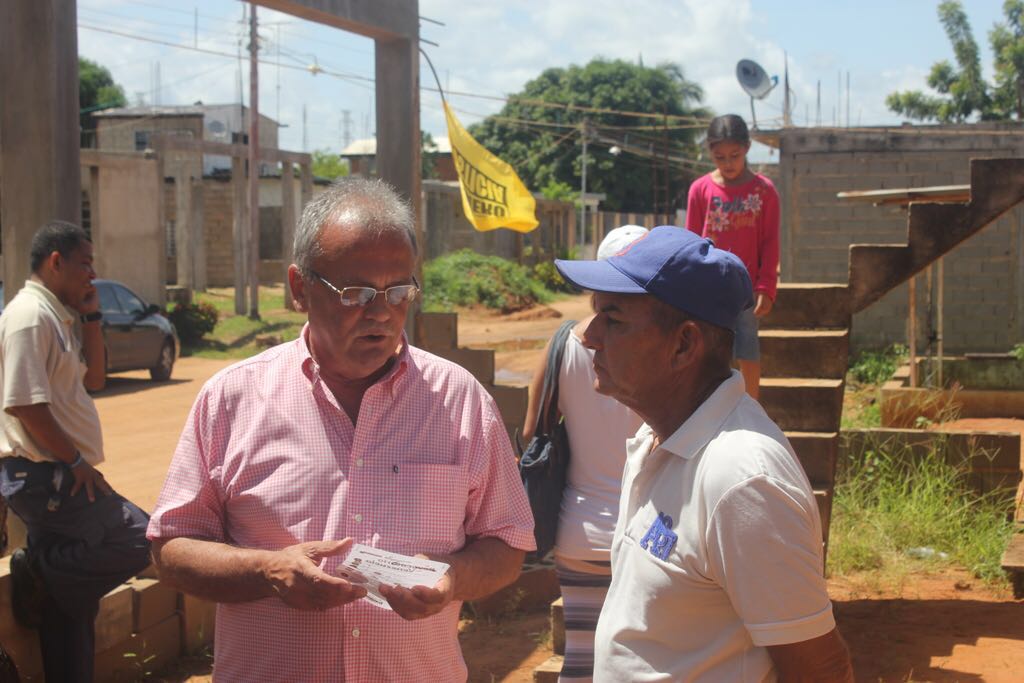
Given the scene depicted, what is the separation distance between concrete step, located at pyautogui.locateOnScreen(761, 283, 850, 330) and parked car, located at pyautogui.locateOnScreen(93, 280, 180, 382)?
10468 millimetres

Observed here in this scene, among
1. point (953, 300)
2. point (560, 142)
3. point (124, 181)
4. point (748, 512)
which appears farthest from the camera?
point (560, 142)

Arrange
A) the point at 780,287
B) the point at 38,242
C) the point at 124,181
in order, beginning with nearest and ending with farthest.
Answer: the point at 38,242 < the point at 780,287 < the point at 124,181

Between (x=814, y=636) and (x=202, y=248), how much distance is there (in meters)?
28.6

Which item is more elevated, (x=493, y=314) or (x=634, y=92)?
(x=634, y=92)

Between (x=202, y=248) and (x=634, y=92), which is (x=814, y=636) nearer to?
(x=202, y=248)

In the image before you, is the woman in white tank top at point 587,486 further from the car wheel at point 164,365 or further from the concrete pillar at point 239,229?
the concrete pillar at point 239,229

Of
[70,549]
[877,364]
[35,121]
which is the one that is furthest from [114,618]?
[877,364]

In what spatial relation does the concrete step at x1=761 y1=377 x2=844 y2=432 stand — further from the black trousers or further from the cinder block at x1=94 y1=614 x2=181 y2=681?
the black trousers

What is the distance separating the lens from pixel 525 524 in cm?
261

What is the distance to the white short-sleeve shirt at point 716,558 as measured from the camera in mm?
1793

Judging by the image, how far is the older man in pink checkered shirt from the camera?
2.34 metres

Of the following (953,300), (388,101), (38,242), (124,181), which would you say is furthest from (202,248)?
(38,242)

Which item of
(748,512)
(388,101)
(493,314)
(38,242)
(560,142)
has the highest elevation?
(560,142)

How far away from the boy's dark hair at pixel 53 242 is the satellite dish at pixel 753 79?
14.9 meters
